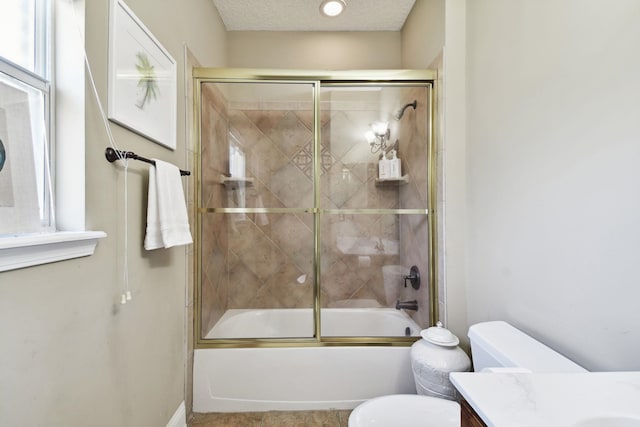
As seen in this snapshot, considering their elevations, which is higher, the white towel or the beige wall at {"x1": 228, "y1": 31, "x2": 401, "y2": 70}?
the beige wall at {"x1": 228, "y1": 31, "x2": 401, "y2": 70}

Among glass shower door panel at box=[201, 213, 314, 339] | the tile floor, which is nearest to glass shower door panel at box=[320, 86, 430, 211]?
glass shower door panel at box=[201, 213, 314, 339]

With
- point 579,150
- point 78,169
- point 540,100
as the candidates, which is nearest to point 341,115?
point 540,100

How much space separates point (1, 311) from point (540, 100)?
1803 millimetres

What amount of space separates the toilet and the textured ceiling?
2.32 meters

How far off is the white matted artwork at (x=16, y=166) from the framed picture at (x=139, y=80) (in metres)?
0.26

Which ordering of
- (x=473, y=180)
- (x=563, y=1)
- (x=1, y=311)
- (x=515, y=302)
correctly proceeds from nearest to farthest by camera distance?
(x=1, y=311)
(x=563, y=1)
(x=515, y=302)
(x=473, y=180)

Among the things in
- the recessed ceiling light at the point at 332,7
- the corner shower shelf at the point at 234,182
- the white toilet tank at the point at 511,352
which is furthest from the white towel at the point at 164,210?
the recessed ceiling light at the point at 332,7

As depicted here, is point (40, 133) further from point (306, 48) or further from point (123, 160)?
point (306, 48)

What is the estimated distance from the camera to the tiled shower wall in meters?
1.96

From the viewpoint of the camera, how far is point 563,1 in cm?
102

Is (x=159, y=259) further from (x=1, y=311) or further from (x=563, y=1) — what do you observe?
(x=563, y=1)

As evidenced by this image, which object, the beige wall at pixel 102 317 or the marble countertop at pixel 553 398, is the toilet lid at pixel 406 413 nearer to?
the marble countertop at pixel 553 398

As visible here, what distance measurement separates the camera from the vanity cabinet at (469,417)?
0.57m

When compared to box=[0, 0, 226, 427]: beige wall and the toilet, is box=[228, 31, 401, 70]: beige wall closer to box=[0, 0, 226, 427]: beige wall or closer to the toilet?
box=[0, 0, 226, 427]: beige wall
